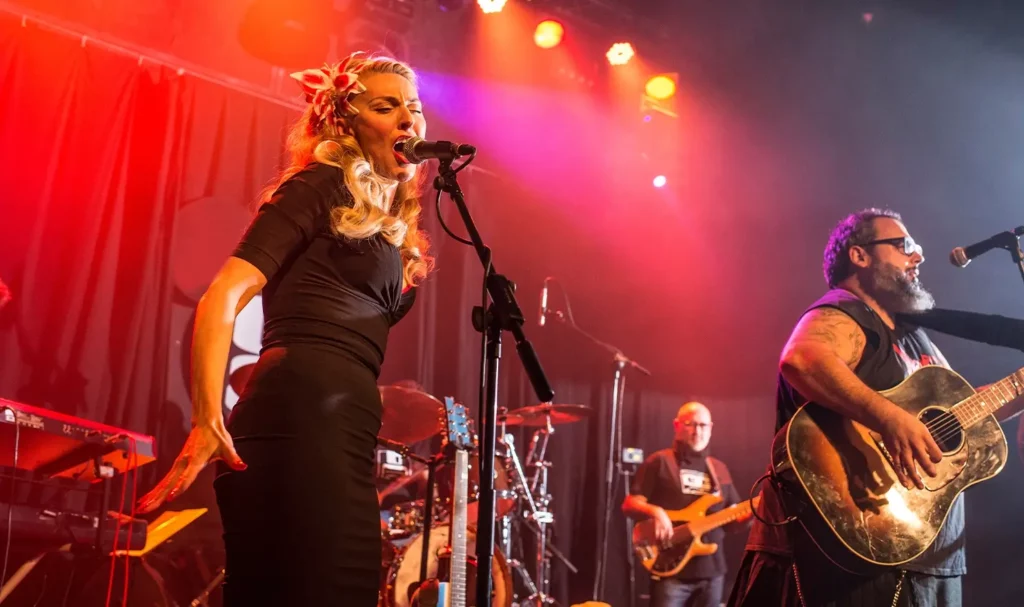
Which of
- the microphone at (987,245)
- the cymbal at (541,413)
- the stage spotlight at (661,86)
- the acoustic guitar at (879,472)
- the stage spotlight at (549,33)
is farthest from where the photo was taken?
the stage spotlight at (661,86)

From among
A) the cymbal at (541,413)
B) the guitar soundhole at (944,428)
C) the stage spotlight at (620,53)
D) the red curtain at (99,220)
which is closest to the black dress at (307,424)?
the guitar soundhole at (944,428)

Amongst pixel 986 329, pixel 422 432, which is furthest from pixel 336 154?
pixel 422 432

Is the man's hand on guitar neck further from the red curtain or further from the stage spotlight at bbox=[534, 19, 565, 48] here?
the stage spotlight at bbox=[534, 19, 565, 48]

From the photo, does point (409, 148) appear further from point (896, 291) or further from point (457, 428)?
point (457, 428)

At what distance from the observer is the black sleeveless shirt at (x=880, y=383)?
3004mm

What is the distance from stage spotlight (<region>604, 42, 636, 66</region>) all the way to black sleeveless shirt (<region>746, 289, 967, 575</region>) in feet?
17.9

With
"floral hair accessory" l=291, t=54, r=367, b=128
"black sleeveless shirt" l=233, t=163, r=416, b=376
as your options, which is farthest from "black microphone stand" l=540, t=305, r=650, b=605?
"black sleeveless shirt" l=233, t=163, r=416, b=376

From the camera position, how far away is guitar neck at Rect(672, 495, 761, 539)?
23.0ft

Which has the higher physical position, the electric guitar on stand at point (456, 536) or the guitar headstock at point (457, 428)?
the guitar headstock at point (457, 428)

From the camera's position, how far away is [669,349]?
901cm

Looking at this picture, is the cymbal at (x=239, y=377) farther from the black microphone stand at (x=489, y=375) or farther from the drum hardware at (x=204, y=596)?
the black microphone stand at (x=489, y=375)

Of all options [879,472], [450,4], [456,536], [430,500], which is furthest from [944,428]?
[450,4]

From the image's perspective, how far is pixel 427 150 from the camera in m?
2.32

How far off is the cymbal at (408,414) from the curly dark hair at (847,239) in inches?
108
